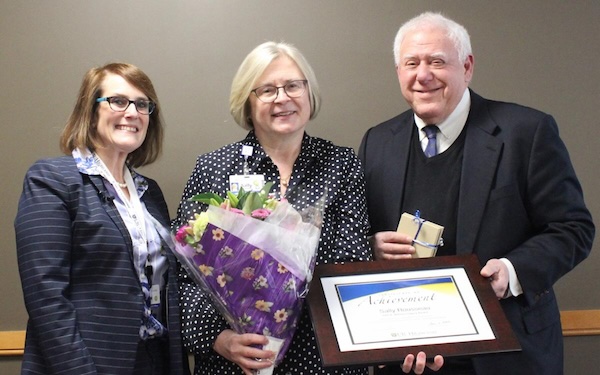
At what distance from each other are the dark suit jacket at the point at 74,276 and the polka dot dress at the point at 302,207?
0.20 m

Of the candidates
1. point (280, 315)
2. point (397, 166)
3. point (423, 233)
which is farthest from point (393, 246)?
point (280, 315)

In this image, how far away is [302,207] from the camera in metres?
2.03

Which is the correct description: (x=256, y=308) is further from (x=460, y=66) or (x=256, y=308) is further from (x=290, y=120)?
(x=460, y=66)

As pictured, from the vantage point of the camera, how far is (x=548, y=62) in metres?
2.91

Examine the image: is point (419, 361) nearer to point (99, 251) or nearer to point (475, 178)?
point (475, 178)

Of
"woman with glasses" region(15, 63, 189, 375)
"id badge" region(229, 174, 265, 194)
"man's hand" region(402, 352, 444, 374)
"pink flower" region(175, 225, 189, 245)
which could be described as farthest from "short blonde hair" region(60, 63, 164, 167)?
"man's hand" region(402, 352, 444, 374)

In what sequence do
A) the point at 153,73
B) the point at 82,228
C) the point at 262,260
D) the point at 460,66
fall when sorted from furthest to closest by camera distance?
the point at 153,73 → the point at 460,66 → the point at 82,228 → the point at 262,260

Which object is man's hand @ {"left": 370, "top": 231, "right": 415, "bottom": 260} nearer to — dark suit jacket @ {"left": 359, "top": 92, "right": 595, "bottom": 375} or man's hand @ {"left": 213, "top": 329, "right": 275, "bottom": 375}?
dark suit jacket @ {"left": 359, "top": 92, "right": 595, "bottom": 375}

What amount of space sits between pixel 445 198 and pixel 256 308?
861mm

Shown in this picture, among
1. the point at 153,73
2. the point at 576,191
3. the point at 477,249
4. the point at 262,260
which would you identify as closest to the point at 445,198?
the point at 477,249

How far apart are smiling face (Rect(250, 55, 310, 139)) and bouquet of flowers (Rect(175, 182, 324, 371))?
0.43 meters

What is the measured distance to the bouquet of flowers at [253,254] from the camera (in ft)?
5.37

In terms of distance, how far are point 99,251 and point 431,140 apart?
1.25 m

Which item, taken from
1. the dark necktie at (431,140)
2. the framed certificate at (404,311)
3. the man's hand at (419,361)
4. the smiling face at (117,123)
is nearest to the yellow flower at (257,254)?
the framed certificate at (404,311)
